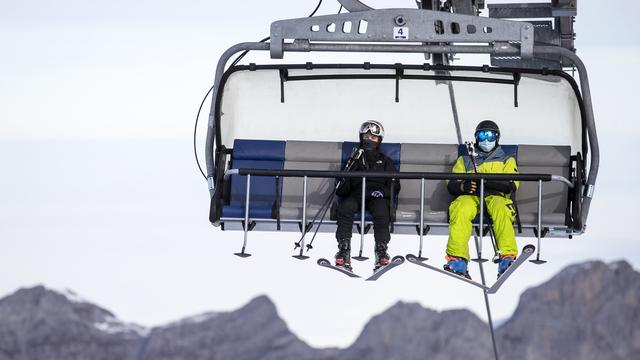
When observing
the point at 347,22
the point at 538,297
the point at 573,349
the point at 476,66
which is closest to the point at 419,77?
the point at 476,66

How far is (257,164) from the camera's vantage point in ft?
41.3

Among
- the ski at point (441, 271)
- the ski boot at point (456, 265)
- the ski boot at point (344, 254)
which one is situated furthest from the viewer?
the ski boot at point (344, 254)

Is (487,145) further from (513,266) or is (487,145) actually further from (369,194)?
(513,266)

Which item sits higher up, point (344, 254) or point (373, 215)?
point (373, 215)

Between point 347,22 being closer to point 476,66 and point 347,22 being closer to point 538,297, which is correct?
point 476,66

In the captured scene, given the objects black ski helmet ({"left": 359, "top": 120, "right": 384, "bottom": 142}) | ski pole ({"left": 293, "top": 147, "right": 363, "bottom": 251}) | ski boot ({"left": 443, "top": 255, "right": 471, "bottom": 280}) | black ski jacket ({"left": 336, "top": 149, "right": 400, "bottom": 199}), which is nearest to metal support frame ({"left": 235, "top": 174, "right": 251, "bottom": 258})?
ski pole ({"left": 293, "top": 147, "right": 363, "bottom": 251})

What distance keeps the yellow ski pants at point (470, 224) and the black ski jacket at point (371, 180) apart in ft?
1.70

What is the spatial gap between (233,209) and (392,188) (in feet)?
3.98

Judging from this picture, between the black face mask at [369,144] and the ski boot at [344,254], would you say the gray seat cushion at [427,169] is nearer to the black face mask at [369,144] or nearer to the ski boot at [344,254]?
the black face mask at [369,144]

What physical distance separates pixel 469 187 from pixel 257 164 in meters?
1.78

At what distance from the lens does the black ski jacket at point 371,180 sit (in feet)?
39.4

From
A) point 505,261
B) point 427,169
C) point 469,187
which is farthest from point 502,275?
point 427,169

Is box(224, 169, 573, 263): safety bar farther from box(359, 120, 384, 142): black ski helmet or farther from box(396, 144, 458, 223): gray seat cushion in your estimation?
box(396, 144, 458, 223): gray seat cushion

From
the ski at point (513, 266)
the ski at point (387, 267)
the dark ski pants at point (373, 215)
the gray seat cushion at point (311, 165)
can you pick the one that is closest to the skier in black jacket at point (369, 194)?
the dark ski pants at point (373, 215)
